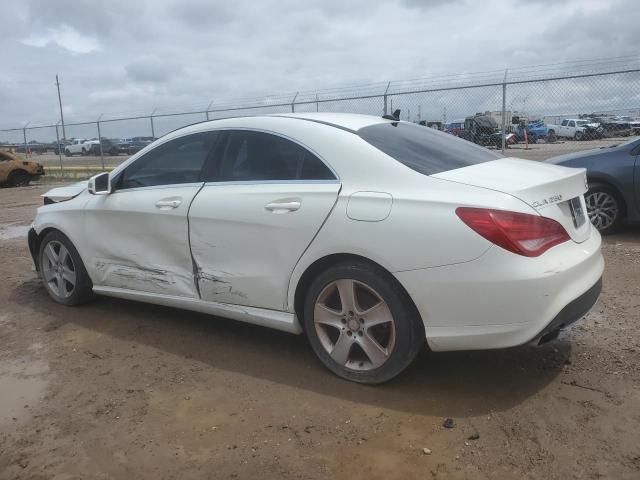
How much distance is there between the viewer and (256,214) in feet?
11.5

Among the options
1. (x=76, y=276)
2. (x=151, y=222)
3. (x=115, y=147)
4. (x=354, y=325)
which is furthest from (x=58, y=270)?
(x=115, y=147)

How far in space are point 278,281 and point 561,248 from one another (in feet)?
5.19

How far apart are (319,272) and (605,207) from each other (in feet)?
16.1

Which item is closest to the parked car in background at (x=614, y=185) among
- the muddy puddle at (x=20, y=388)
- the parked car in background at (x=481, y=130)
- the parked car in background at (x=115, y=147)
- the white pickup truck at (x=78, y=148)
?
the muddy puddle at (x=20, y=388)

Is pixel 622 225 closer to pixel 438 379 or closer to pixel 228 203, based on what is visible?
pixel 438 379

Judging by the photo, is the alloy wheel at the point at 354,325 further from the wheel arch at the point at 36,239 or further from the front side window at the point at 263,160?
the wheel arch at the point at 36,239

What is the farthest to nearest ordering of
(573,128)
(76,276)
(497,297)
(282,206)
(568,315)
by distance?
1. (573,128)
2. (76,276)
3. (282,206)
4. (568,315)
5. (497,297)

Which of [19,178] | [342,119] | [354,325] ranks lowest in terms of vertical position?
[354,325]

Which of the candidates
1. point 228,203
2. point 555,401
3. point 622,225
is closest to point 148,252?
point 228,203

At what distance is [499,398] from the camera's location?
311 cm

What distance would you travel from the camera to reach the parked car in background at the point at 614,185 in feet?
21.6

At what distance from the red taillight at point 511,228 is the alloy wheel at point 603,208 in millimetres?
4502

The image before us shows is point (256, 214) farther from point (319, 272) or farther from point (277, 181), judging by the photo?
point (319, 272)

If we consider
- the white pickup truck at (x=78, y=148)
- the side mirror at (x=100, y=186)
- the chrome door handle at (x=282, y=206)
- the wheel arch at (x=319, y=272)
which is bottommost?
the wheel arch at (x=319, y=272)
